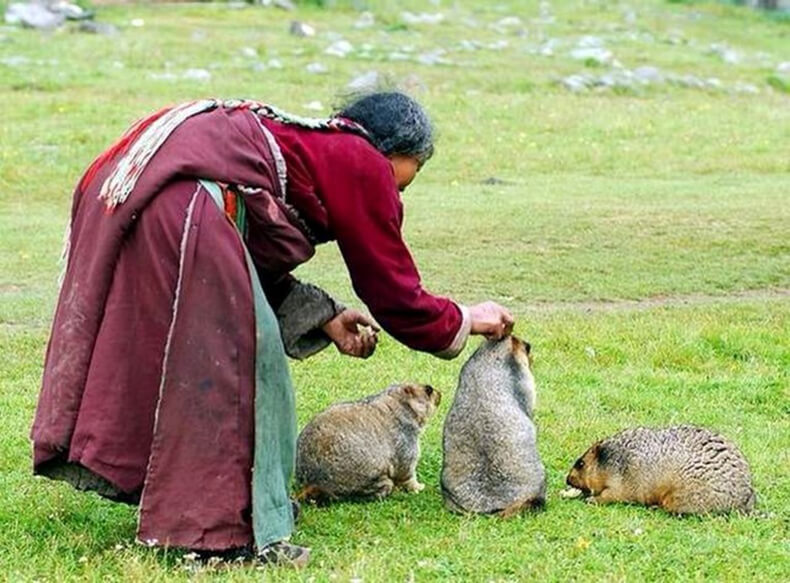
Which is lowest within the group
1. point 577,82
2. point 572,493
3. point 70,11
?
point 70,11

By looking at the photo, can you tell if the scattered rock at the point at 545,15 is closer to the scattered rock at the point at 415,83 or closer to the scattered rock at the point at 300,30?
the scattered rock at the point at 300,30

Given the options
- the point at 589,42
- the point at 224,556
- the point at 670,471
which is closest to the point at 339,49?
the point at 589,42

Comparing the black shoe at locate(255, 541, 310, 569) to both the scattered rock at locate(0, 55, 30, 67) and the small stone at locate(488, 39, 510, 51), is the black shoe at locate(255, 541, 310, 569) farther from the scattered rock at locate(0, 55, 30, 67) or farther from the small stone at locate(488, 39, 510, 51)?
the small stone at locate(488, 39, 510, 51)

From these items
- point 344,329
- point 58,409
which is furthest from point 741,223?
point 58,409

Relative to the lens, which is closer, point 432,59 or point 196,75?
point 196,75

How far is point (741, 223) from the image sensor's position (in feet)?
50.1

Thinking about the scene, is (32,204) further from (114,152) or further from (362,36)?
(362,36)

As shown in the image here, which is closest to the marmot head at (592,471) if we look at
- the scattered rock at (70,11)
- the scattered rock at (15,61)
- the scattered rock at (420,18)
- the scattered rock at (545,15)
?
the scattered rock at (15,61)

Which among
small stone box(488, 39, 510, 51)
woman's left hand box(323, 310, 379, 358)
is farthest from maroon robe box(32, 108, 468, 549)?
small stone box(488, 39, 510, 51)

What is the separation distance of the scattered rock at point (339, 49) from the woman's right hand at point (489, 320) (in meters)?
21.7

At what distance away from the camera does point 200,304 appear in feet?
18.4

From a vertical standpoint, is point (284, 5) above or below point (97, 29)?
below

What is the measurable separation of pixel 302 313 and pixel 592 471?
5.24ft

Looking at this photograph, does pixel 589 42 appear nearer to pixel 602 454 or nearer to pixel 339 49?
pixel 339 49
